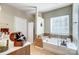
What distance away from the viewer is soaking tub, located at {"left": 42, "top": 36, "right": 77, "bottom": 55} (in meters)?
1.35

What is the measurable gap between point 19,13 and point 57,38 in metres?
0.63

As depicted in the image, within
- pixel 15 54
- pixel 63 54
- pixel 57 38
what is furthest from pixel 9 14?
pixel 63 54

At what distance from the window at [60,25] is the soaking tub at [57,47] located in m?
0.11

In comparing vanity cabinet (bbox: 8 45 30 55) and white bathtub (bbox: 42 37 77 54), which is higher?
white bathtub (bbox: 42 37 77 54)

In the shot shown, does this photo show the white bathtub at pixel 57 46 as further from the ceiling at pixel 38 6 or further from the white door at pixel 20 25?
the ceiling at pixel 38 6

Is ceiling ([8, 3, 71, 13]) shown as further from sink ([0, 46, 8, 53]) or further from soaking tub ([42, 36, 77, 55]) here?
sink ([0, 46, 8, 53])

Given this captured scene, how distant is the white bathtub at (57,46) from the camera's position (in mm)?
1345

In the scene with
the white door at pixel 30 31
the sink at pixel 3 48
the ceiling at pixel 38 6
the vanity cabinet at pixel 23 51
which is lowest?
the vanity cabinet at pixel 23 51

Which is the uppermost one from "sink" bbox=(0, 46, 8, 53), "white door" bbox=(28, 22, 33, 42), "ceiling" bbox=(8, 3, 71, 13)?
"ceiling" bbox=(8, 3, 71, 13)

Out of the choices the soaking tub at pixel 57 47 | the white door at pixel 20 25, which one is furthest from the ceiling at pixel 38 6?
the soaking tub at pixel 57 47

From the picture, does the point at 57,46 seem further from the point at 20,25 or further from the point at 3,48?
the point at 3,48

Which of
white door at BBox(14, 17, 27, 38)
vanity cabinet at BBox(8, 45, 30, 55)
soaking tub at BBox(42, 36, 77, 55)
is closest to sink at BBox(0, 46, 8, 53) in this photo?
vanity cabinet at BBox(8, 45, 30, 55)

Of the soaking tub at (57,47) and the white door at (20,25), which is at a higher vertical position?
the white door at (20,25)

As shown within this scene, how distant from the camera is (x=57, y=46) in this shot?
4.59ft
